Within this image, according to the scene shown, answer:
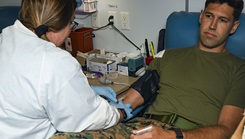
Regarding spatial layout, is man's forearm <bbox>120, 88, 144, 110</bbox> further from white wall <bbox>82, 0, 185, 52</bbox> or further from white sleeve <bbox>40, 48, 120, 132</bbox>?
white wall <bbox>82, 0, 185, 52</bbox>

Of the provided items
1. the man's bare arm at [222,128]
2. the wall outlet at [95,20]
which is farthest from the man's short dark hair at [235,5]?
the wall outlet at [95,20]

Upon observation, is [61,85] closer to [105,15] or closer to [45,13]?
[45,13]

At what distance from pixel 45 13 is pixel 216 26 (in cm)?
104

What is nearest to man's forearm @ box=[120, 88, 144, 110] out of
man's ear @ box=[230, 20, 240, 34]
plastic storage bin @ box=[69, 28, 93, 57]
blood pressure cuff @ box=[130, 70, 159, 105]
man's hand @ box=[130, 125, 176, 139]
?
blood pressure cuff @ box=[130, 70, 159, 105]

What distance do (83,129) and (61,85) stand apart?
0.25 meters

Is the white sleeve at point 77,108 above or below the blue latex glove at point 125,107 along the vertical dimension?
above

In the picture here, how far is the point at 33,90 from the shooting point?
3.55 ft

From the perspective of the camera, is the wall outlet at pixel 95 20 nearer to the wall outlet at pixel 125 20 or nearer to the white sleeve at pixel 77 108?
the wall outlet at pixel 125 20

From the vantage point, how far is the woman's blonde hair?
1.14m

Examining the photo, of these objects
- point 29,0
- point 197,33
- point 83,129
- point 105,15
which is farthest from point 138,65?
point 29,0

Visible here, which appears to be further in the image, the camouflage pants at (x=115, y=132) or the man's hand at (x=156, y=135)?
the man's hand at (x=156, y=135)

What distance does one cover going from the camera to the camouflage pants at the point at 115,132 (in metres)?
1.23

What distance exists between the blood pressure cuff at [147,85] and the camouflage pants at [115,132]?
0.50 feet

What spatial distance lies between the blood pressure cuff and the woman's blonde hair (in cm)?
73
